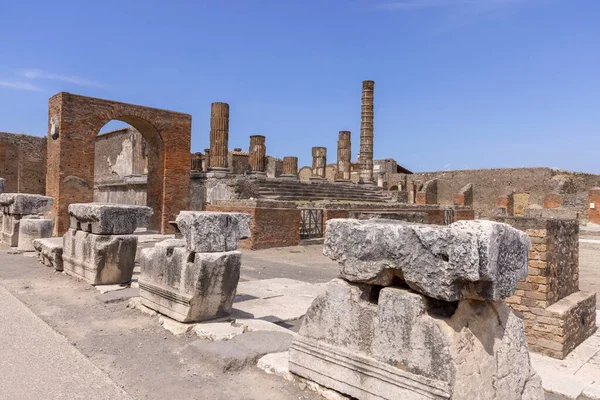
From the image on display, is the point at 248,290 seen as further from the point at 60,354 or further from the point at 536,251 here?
the point at 536,251

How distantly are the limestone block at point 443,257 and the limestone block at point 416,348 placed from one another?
12cm

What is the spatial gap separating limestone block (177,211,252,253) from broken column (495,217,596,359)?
9.04ft

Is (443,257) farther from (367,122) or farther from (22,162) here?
(367,122)

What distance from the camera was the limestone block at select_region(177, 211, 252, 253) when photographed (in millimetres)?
4133

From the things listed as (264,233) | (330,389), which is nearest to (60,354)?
(330,389)

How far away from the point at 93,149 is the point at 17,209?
455 cm

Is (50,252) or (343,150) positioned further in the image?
(343,150)

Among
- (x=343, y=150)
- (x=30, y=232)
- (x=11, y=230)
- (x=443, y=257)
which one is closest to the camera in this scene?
(x=443, y=257)

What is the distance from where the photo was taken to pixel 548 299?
13.7 feet

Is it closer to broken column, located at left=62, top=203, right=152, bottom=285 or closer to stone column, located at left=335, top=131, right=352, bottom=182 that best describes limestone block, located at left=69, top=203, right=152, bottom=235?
broken column, located at left=62, top=203, right=152, bottom=285

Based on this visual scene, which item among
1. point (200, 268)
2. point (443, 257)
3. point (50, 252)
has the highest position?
point (443, 257)

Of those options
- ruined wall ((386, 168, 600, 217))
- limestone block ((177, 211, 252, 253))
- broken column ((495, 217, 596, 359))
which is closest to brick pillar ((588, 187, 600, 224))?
ruined wall ((386, 168, 600, 217))

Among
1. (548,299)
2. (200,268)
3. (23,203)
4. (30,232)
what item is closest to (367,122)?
(23,203)

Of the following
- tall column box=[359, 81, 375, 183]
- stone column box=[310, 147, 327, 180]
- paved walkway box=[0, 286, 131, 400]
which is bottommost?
paved walkway box=[0, 286, 131, 400]
